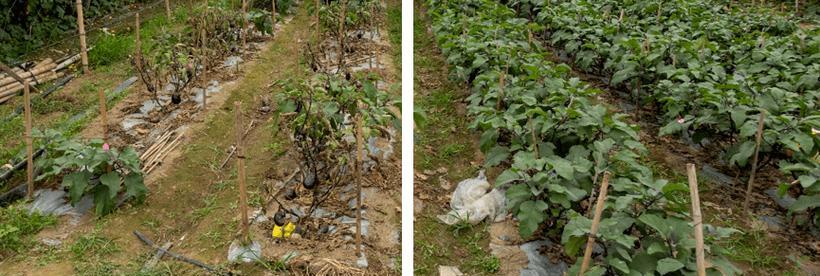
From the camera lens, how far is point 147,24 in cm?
910

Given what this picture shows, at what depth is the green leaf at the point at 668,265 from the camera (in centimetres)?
278

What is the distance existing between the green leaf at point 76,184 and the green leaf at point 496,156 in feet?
8.77

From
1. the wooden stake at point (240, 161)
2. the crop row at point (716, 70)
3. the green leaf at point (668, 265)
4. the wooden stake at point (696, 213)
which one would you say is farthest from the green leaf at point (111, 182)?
the crop row at point (716, 70)

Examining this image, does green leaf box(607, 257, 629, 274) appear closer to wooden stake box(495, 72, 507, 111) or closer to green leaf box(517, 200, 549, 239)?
green leaf box(517, 200, 549, 239)

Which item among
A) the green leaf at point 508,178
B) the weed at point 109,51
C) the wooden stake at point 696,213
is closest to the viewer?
the wooden stake at point 696,213

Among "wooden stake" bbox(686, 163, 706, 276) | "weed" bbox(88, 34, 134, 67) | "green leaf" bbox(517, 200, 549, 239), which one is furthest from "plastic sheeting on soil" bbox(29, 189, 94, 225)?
"wooden stake" bbox(686, 163, 706, 276)

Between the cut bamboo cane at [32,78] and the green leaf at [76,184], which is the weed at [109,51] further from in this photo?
the green leaf at [76,184]

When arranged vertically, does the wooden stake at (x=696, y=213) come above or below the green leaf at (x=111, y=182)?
above

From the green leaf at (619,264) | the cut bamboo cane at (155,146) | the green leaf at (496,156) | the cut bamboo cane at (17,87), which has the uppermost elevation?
the green leaf at (619,264)

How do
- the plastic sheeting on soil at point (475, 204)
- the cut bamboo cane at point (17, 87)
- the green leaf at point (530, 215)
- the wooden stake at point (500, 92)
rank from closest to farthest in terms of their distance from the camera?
the green leaf at point (530, 215), the plastic sheeting on soil at point (475, 204), the wooden stake at point (500, 92), the cut bamboo cane at point (17, 87)

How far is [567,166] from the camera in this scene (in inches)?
140

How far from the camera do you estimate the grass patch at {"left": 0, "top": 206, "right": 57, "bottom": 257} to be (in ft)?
13.1

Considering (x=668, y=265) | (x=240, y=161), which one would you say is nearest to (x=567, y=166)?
(x=668, y=265)

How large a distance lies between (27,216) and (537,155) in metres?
3.42
